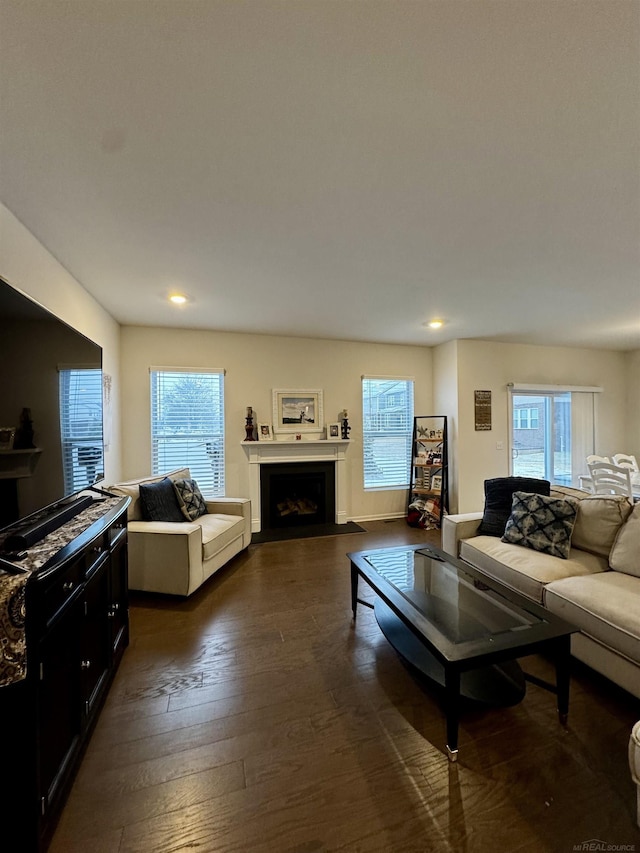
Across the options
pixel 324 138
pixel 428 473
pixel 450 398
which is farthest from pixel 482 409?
pixel 324 138

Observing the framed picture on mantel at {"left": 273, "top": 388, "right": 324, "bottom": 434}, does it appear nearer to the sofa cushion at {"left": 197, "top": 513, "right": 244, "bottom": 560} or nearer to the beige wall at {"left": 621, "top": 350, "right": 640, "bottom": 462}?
the sofa cushion at {"left": 197, "top": 513, "right": 244, "bottom": 560}

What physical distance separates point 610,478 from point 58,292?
6.18 meters

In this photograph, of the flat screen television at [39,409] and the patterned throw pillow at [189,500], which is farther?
the patterned throw pillow at [189,500]

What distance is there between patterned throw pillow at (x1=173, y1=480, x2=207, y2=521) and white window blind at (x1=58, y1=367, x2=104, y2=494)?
3.34 ft

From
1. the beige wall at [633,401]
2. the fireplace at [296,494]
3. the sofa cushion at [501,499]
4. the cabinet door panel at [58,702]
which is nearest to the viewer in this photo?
the cabinet door panel at [58,702]

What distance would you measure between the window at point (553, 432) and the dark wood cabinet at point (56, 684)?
5312mm

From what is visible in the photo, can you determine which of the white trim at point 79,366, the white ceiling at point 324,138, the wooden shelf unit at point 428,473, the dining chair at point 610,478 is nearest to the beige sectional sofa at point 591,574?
the wooden shelf unit at point 428,473

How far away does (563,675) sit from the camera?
5.12ft

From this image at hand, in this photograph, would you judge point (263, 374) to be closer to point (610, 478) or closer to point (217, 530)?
point (217, 530)

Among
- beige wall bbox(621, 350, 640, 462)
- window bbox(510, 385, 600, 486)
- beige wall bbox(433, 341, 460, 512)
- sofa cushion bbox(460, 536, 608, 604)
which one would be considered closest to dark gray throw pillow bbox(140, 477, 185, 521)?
sofa cushion bbox(460, 536, 608, 604)

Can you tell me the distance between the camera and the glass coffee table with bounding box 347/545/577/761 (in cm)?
141

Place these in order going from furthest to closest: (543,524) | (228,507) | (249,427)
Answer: (249,427) → (228,507) → (543,524)

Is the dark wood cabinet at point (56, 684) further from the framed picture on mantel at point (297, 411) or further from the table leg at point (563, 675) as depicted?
the framed picture on mantel at point (297, 411)

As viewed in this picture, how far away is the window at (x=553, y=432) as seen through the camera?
5.18 m
